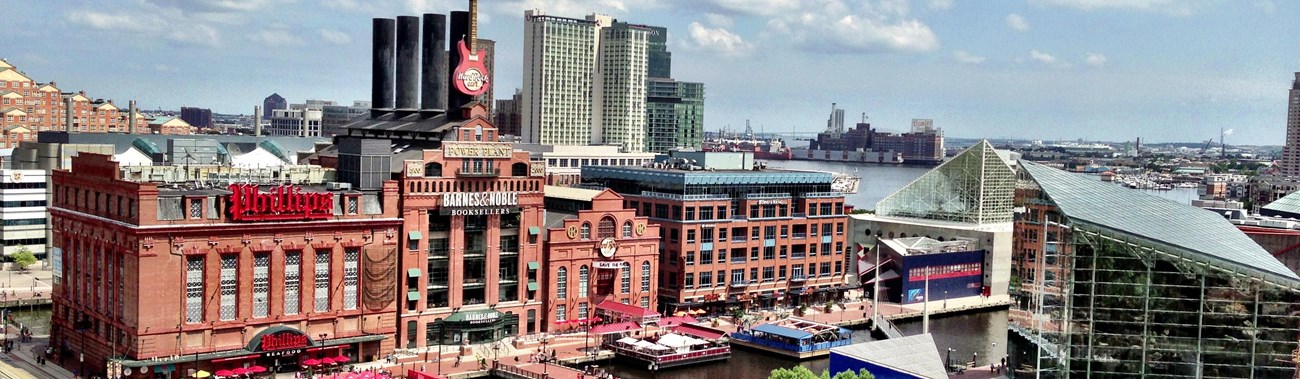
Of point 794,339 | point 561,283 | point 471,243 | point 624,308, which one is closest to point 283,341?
point 471,243

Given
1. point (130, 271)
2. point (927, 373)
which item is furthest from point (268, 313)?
point (927, 373)

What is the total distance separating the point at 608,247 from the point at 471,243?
40.0 ft

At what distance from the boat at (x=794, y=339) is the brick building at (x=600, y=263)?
8.09 metres

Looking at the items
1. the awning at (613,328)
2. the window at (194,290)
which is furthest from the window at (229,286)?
the awning at (613,328)

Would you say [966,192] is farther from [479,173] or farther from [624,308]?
[479,173]

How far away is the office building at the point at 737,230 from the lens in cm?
11181

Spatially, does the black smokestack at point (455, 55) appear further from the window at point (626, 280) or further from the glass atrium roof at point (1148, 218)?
the glass atrium roof at point (1148, 218)

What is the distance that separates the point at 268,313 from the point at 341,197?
871 cm

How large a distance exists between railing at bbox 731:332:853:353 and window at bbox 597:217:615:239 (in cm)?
1261

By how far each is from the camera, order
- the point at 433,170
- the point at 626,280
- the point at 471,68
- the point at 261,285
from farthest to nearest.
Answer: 1. the point at 471,68
2. the point at 626,280
3. the point at 433,170
4. the point at 261,285

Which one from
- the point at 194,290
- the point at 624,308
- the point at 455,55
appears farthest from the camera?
the point at 455,55

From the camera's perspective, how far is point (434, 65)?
121m

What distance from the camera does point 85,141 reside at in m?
149

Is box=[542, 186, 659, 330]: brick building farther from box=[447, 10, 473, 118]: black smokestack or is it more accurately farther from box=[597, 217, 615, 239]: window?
box=[447, 10, 473, 118]: black smokestack
